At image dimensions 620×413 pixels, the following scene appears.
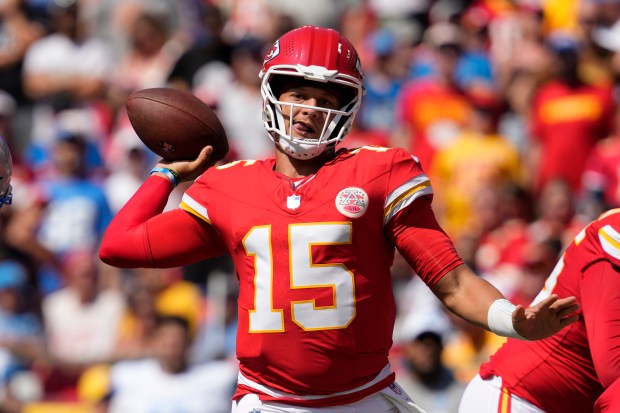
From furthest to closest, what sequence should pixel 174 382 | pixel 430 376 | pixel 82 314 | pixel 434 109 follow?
pixel 434 109, pixel 82 314, pixel 174 382, pixel 430 376

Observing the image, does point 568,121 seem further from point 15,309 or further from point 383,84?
point 15,309

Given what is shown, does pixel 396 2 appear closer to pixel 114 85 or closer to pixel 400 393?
pixel 114 85

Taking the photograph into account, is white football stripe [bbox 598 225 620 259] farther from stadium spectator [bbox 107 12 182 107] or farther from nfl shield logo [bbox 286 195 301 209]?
stadium spectator [bbox 107 12 182 107]

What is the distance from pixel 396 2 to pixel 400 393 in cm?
848

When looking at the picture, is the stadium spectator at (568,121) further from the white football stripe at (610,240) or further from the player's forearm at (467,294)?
the player's forearm at (467,294)

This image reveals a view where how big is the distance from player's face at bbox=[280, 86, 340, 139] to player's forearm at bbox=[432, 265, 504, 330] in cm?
68

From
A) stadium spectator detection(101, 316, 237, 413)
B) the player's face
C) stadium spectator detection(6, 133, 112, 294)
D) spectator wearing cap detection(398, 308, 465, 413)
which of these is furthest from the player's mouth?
stadium spectator detection(6, 133, 112, 294)

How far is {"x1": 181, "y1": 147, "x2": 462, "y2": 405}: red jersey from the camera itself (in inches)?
166

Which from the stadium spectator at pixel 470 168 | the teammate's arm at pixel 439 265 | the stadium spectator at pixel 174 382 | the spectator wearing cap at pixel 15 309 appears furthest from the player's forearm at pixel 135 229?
the stadium spectator at pixel 470 168

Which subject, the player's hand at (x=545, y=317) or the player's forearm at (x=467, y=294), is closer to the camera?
the player's hand at (x=545, y=317)

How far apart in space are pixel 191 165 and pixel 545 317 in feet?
4.74

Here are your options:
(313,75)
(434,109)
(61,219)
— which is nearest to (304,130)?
(313,75)

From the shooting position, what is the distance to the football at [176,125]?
15.2ft

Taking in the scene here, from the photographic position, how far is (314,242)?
4215 millimetres
